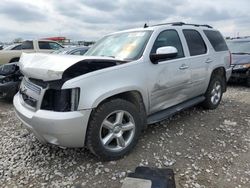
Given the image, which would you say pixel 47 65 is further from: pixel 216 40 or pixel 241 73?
pixel 241 73

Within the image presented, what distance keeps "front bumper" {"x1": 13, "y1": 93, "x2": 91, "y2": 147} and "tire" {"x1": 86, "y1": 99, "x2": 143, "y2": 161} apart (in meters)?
0.13

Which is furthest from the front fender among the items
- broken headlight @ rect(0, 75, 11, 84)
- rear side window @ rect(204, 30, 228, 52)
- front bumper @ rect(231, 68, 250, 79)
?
front bumper @ rect(231, 68, 250, 79)

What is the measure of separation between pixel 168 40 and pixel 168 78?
71 centimetres

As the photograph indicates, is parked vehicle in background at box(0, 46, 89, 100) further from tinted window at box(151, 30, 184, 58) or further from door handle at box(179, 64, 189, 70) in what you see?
door handle at box(179, 64, 189, 70)

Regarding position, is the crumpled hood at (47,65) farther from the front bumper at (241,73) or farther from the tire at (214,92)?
the front bumper at (241,73)

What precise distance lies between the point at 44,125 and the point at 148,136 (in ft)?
6.11

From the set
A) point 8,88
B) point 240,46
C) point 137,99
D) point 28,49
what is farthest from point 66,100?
point 28,49

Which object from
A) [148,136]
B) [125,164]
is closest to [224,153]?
[148,136]

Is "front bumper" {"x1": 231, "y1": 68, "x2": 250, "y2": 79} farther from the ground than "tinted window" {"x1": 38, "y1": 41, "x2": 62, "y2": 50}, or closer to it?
closer to it

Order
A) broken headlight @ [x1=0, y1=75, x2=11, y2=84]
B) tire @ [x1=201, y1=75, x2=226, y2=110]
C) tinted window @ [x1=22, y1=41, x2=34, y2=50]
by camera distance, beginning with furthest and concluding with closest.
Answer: tinted window @ [x1=22, y1=41, x2=34, y2=50] < broken headlight @ [x1=0, y1=75, x2=11, y2=84] < tire @ [x1=201, y1=75, x2=226, y2=110]

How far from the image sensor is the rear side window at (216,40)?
5.66 metres

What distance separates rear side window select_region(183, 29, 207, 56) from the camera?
495 cm

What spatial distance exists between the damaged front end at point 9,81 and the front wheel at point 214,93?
4.57 m

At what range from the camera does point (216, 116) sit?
215 inches
